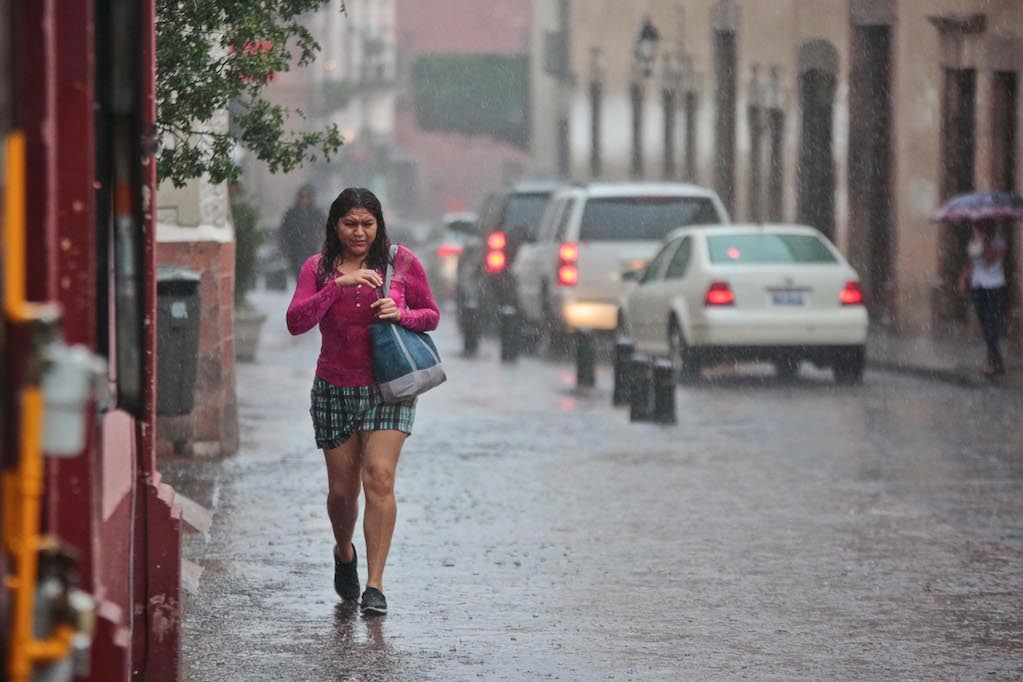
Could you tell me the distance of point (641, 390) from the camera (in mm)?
15859

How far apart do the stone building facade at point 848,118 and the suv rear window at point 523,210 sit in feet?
14.4

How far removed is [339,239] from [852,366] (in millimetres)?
11865

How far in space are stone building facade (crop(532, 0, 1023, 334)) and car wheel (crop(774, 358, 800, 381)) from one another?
367 cm

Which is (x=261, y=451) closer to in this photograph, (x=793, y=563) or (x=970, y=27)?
(x=793, y=563)

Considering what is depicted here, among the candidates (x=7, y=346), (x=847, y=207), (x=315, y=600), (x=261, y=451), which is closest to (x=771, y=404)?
(x=261, y=451)

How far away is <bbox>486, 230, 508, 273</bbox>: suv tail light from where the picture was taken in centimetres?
2623

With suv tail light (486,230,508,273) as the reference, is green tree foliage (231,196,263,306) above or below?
above

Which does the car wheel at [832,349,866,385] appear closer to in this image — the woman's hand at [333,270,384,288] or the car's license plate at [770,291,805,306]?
the car's license plate at [770,291,805,306]

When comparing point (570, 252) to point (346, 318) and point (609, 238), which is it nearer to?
point (609, 238)

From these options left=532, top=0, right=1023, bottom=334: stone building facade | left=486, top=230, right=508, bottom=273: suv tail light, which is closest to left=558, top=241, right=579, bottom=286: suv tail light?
left=486, top=230, right=508, bottom=273: suv tail light

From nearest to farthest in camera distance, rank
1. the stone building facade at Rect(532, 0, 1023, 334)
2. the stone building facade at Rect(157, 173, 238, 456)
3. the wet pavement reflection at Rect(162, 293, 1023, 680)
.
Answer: the wet pavement reflection at Rect(162, 293, 1023, 680) → the stone building facade at Rect(157, 173, 238, 456) → the stone building facade at Rect(532, 0, 1023, 334)

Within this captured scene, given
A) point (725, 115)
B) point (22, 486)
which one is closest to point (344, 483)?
point (22, 486)

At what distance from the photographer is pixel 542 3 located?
57.2m

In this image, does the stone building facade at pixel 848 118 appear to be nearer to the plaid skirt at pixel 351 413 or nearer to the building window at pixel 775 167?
the building window at pixel 775 167
